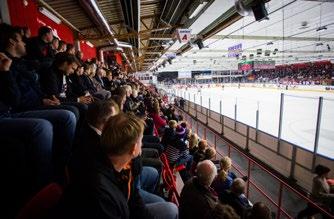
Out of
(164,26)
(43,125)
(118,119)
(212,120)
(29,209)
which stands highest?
(164,26)

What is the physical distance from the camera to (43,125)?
171 centimetres

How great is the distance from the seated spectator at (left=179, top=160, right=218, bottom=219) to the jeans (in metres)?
1.09

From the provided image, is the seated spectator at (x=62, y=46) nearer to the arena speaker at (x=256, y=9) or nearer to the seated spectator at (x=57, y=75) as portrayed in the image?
the seated spectator at (x=57, y=75)

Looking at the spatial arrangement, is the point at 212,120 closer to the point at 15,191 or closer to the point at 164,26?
the point at 164,26

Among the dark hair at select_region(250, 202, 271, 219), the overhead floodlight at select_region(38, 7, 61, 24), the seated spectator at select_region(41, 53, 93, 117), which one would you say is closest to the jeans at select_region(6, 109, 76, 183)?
the seated spectator at select_region(41, 53, 93, 117)

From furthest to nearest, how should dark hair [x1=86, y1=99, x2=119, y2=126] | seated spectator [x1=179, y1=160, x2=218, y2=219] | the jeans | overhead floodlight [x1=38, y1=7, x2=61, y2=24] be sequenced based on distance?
overhead floodlight [x1=38, y1=7, x2=61, y2=24]
seated spectator [x1=179, y1=160, x2=218, y2=219]
the jeans
dark hair [x1=86, y1=99, x2=119, y2=126]

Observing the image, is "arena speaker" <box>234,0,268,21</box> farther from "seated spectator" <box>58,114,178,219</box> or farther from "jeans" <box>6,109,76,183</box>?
"seated spectator" <box>58,114,178,219</box>

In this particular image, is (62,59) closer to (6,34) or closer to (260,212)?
(6,34)

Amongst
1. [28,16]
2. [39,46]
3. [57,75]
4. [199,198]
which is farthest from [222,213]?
A: [28,16]

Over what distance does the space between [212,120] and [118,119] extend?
13150 mm

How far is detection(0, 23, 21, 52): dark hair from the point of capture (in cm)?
214

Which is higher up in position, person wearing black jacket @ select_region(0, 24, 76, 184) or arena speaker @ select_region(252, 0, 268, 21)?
arena speaker @ select_region(252, 0, 268, 21)

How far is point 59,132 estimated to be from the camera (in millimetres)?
2008

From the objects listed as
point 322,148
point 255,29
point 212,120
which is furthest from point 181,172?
point 212,120
